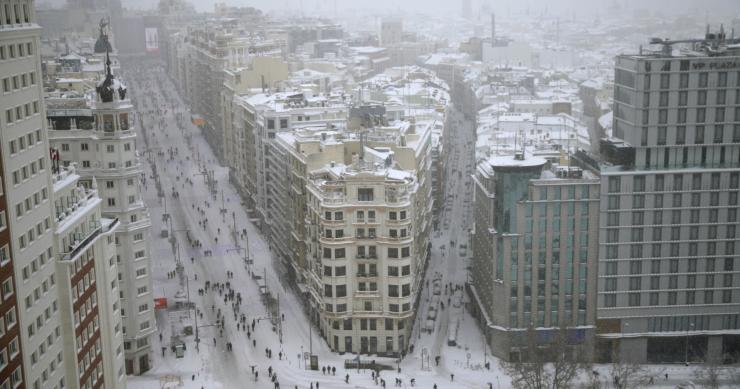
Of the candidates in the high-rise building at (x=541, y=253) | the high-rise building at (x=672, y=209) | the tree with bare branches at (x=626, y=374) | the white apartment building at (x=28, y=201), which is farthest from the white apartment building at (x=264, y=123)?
the white apartment building at (x=28, y=201)

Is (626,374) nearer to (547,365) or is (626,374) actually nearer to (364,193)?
(547,365)

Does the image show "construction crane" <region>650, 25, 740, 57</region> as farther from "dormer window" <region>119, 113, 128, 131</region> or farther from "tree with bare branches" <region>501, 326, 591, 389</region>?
"dormer window" <region>119, 113, 128, 131</region>

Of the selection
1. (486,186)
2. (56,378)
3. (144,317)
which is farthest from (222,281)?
(56,378)

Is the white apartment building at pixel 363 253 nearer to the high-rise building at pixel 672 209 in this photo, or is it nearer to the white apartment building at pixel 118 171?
the white apartment building at pixel 118 171

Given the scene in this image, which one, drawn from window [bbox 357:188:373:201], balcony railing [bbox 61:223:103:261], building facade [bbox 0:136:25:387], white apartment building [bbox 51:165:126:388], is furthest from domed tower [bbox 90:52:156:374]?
building facade [bbox 0:136:25:387]

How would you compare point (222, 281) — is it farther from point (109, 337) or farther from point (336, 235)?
point (109, 337)

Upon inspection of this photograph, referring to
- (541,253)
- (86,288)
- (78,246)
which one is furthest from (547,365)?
(78,246)
